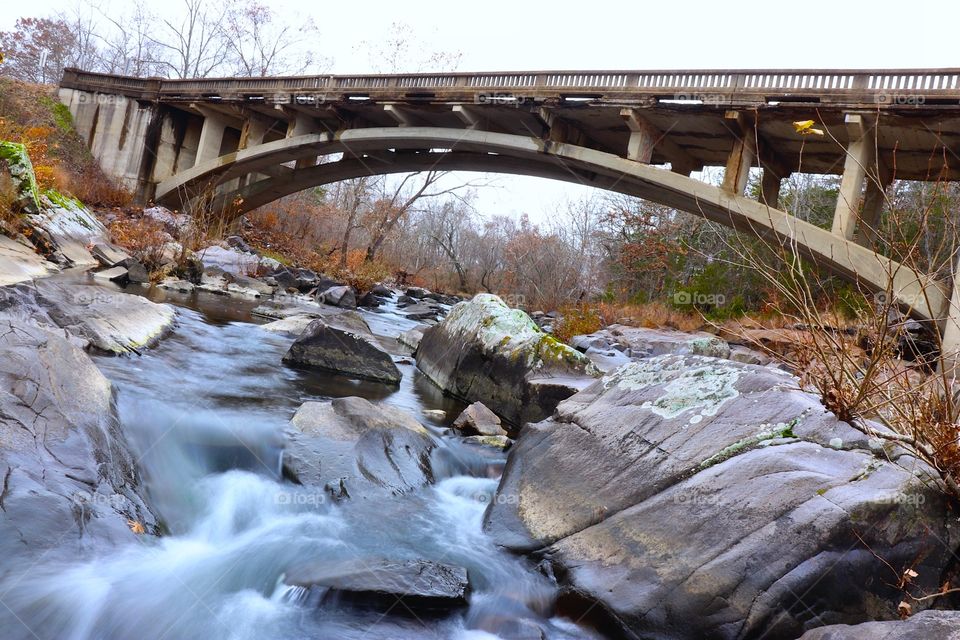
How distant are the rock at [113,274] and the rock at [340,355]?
3865 mm

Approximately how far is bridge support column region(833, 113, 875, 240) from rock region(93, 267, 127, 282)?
11135 mm

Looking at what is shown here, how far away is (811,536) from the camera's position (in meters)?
2.91

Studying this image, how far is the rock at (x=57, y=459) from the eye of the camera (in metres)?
2.87

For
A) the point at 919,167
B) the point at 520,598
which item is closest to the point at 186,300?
the point at 520,598

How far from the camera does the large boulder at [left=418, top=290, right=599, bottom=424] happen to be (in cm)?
672

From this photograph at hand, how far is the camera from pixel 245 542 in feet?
12.9

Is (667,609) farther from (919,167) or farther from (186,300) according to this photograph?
(919,167)

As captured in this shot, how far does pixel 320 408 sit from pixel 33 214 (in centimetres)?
747

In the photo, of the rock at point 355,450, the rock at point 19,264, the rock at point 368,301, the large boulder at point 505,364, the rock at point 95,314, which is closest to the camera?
the rock at point 355,450

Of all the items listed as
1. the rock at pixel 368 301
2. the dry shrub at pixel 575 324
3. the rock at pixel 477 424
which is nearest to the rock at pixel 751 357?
the dry shrub at pixel 575 324

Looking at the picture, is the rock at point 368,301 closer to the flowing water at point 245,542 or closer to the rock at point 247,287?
the rock at point 247,287

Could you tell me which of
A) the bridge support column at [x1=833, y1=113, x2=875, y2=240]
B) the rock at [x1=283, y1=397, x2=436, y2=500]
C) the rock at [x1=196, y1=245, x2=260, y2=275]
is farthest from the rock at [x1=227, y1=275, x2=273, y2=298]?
the bridge support column at [x1=833, y1=113, x2=875, y2=240]

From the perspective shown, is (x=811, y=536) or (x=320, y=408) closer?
(x=811, y=536)

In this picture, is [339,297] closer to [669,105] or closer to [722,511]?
[669,105]
